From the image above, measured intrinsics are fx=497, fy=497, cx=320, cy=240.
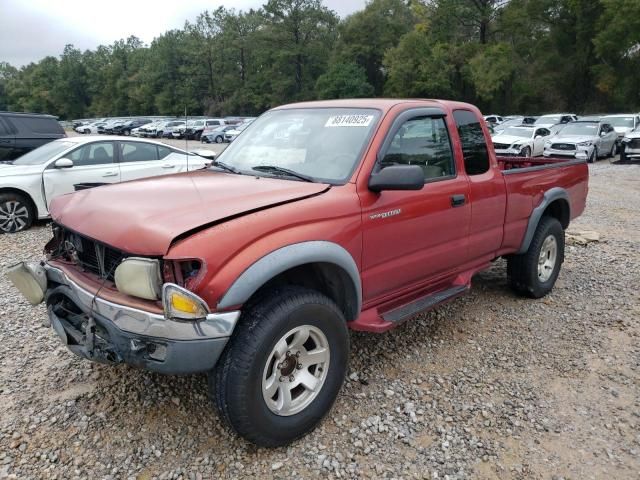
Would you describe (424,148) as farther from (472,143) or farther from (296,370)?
(296,370)

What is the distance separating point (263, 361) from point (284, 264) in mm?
502

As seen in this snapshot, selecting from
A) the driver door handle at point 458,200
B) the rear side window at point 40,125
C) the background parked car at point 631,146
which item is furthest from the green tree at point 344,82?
the driver door handle at point 458,200

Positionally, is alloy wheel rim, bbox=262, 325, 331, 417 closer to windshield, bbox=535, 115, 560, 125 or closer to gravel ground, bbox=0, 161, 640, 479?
gravel ground, bbox=0, 161, 640, 479

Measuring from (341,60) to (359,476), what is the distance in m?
60.9

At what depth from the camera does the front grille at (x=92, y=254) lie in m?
2.70


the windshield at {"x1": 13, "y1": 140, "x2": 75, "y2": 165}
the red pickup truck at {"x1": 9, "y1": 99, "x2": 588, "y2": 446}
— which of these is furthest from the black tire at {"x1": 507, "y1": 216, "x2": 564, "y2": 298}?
the windshield at {"x1": 13, "y1": 140, "x2": 75, "y2": 165}

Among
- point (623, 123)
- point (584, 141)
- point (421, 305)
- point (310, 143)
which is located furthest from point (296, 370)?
point (623, 123)

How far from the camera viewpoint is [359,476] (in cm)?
259

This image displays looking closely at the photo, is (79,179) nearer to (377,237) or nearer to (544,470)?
(377,237)

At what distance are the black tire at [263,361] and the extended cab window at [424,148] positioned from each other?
43.5 inches

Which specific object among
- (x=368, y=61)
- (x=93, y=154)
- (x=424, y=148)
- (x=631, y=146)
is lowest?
(x=631, y=146)

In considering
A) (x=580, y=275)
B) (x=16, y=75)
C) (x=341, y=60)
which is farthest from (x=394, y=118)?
(x=16, y=75)

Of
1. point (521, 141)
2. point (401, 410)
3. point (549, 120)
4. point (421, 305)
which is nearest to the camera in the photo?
point (401, 410)

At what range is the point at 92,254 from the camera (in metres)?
2.90
